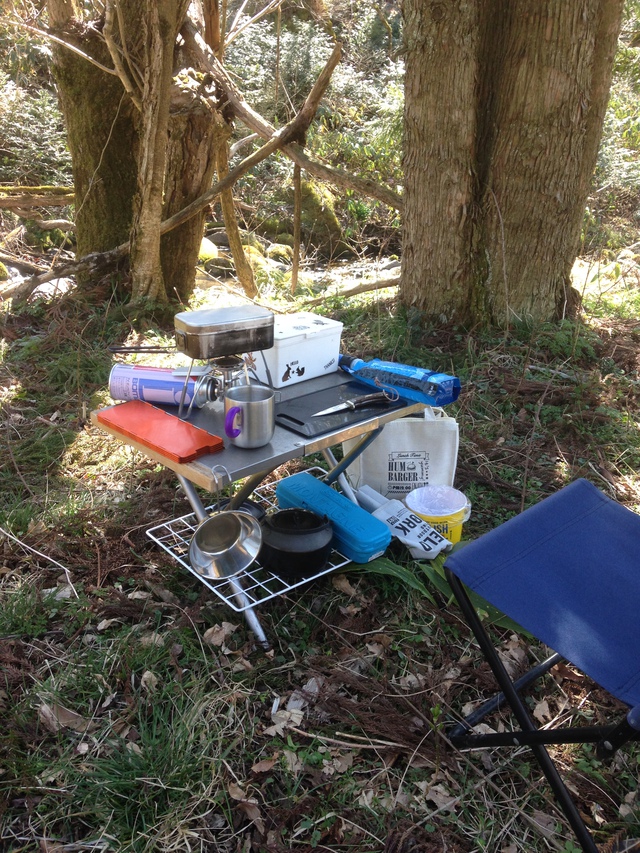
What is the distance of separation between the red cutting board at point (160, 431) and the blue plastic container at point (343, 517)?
717 millimetres

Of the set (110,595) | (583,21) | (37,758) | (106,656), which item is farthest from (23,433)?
(583,21)

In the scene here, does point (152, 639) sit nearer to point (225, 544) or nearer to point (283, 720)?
point (225, 544)

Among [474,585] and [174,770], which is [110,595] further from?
[474,585]

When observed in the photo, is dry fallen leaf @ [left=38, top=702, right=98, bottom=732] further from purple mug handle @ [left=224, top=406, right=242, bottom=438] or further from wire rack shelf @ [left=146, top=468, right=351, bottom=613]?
purple mug handle @ [left=224, top=406, right=242, bottom=438]

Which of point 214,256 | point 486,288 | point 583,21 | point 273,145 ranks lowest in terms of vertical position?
point 214,256

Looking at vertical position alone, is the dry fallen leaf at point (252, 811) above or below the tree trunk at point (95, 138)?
below

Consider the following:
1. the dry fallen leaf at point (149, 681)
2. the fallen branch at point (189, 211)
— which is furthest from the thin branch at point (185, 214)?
the dry fallen leaf at point (149, 681)

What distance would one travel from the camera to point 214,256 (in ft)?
29.1

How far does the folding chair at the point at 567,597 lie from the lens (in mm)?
1611

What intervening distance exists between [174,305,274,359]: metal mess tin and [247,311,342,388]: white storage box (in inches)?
11.3

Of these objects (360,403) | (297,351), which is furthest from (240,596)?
(297,351)

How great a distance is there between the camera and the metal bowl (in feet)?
7.53

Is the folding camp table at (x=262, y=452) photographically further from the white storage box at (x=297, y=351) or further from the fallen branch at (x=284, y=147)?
the fallen branch at (x=284, y=147)

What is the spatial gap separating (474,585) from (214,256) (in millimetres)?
7822
